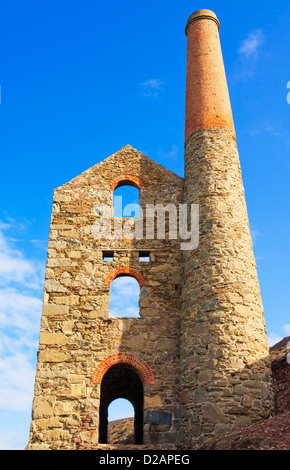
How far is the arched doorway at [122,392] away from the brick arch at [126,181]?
5824 mm

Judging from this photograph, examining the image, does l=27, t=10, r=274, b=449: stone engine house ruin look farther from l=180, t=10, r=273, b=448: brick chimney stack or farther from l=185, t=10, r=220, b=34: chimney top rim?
l=185, t=10, r=220, b=34: chimney top rim

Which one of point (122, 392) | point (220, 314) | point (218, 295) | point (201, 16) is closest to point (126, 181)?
point (218, 295)

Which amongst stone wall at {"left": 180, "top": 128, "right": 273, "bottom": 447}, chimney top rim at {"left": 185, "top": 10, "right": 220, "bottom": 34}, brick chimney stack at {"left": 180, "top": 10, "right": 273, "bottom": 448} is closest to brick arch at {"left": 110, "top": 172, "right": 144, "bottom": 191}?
brick chimney stack at {"left": 180, "top": 10, "right": 273, "bottom": 448}

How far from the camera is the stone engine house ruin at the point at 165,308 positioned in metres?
10.4

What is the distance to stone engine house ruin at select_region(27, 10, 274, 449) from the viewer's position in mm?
10352

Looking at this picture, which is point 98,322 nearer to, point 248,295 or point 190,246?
point 190,246

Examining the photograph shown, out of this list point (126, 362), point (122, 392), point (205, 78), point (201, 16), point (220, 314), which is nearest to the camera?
point (220, 314)

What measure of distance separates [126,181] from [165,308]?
427cm

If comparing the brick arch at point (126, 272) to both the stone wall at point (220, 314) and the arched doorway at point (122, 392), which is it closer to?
the stone wall at point (220, 314)

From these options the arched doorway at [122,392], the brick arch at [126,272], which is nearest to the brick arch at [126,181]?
the brick arch at [126,272]

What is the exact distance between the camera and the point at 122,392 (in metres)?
15.0

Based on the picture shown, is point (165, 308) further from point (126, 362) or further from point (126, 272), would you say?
point (126, 362)

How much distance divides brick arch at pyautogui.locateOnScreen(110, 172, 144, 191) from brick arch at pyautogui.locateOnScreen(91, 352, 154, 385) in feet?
16.7
